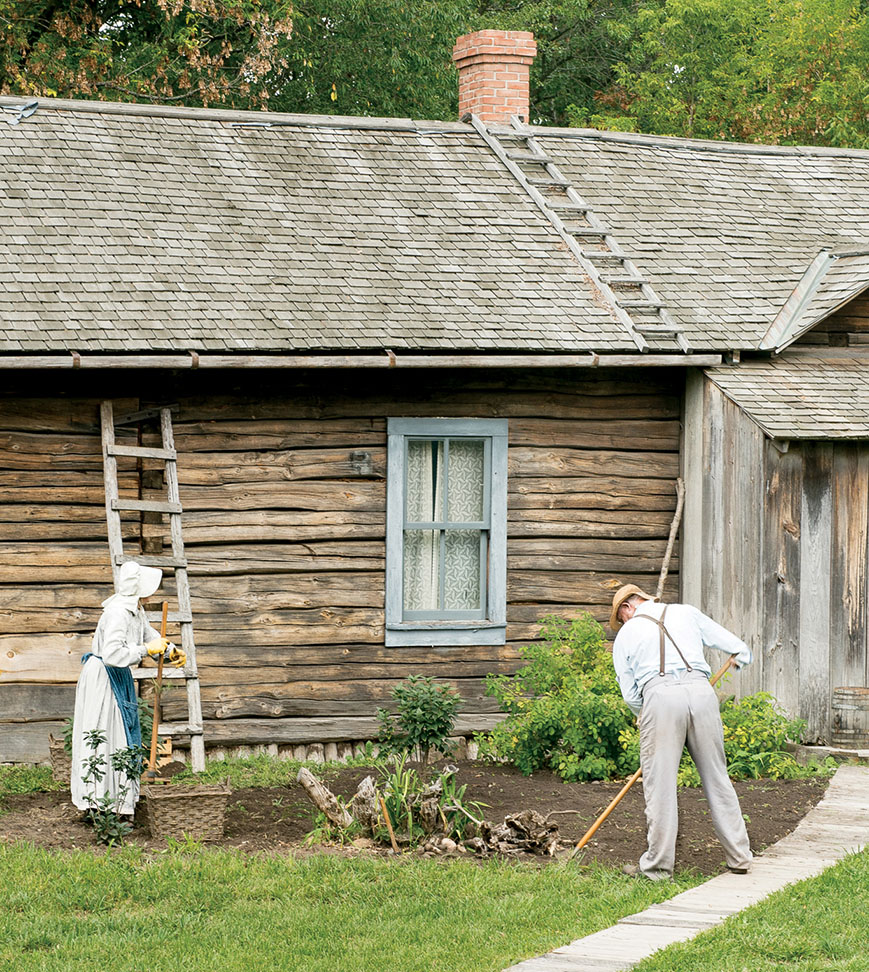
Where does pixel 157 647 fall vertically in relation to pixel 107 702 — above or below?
above

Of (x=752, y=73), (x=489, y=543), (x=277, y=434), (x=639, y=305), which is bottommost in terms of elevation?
(x=489, y=543)

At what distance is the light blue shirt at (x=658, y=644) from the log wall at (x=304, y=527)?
3.92 meters

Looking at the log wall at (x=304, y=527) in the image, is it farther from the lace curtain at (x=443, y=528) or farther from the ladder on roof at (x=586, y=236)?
the ladder on roof at (x=586, y=236)

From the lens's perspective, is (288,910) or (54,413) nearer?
(288,910)

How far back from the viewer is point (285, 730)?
11.6 meters

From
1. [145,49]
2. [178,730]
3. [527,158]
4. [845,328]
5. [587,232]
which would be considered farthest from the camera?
[145,49]

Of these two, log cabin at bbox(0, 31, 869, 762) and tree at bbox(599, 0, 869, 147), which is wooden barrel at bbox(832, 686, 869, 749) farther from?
tree at bbox(599, 0, 869, 147)

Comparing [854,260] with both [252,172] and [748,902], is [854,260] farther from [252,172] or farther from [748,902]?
[748,902]

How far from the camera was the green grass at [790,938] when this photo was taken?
638 centimetres

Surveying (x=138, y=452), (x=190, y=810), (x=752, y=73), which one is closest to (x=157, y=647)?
(x=190, y=810)

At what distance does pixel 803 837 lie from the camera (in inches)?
349

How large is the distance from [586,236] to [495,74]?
2723mm

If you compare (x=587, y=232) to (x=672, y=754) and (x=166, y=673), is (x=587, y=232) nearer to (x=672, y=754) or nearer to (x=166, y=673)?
(x=166, y=673)

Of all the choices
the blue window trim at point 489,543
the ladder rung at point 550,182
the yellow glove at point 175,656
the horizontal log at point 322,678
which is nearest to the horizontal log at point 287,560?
the blue window trim at point 489,543
